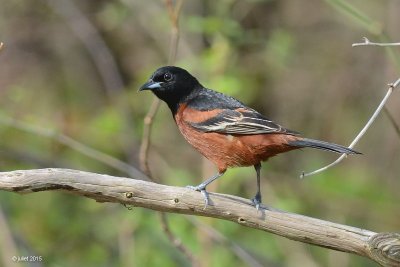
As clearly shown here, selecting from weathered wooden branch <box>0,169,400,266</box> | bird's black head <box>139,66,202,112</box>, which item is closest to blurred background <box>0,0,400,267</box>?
bird's black head <box>139,66,202,112</box>

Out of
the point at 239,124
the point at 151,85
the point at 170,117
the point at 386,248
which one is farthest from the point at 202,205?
the point at 170,117

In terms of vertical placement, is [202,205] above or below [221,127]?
below

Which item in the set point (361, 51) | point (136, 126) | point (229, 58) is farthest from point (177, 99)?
point (361, 51)

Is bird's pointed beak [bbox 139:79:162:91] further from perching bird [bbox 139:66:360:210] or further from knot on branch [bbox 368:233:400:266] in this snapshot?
knot on branch [bbox 368:233:400:266]

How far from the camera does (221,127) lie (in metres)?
5.37

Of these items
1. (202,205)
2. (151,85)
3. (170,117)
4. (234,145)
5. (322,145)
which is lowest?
(170,117)

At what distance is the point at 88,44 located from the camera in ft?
30.0

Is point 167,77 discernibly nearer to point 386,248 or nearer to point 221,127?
point 221,127

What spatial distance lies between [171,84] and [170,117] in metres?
3.39

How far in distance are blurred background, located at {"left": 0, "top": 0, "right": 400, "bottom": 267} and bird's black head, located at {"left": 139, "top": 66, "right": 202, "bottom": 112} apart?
1.09 meters

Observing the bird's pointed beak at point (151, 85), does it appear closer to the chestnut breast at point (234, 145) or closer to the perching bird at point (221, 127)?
the perching bird at point (221, 127)

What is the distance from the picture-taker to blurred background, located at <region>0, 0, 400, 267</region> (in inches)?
304

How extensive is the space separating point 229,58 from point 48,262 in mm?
2776

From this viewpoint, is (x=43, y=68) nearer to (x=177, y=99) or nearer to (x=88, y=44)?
(x=88, y=44)
